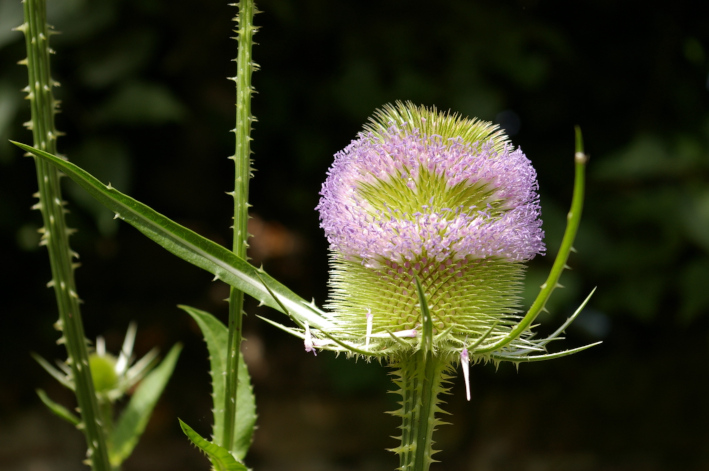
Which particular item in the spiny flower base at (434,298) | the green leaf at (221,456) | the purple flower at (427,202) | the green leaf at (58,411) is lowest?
the green leaf at (221,456)

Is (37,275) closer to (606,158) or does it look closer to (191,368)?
(191,368)

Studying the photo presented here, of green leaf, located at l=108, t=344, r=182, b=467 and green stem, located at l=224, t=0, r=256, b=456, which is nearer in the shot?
green stem, located at l=224, t=0, r=256, b=456

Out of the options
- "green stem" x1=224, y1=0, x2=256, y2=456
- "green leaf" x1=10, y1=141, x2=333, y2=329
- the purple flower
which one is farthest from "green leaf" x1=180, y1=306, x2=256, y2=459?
the purple flower

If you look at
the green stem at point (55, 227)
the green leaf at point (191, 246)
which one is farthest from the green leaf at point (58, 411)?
the green leaf at point (191, 246)

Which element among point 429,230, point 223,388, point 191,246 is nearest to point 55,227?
point 191,246

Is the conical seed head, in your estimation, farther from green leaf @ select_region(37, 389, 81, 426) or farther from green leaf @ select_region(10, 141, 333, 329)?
green leaf @ select_region(37, 389, 81, 426)

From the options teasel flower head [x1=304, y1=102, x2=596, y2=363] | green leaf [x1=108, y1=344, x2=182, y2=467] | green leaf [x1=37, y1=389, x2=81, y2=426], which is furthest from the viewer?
green leaf [x1=108, y1=344, x2=182, y2=467]

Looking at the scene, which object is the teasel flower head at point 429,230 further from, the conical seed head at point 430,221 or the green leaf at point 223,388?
the green leaf at point 223,388

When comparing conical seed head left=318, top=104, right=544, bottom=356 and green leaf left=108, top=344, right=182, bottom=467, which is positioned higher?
conical seed head left=318, top=104, right=544, bottom=356
